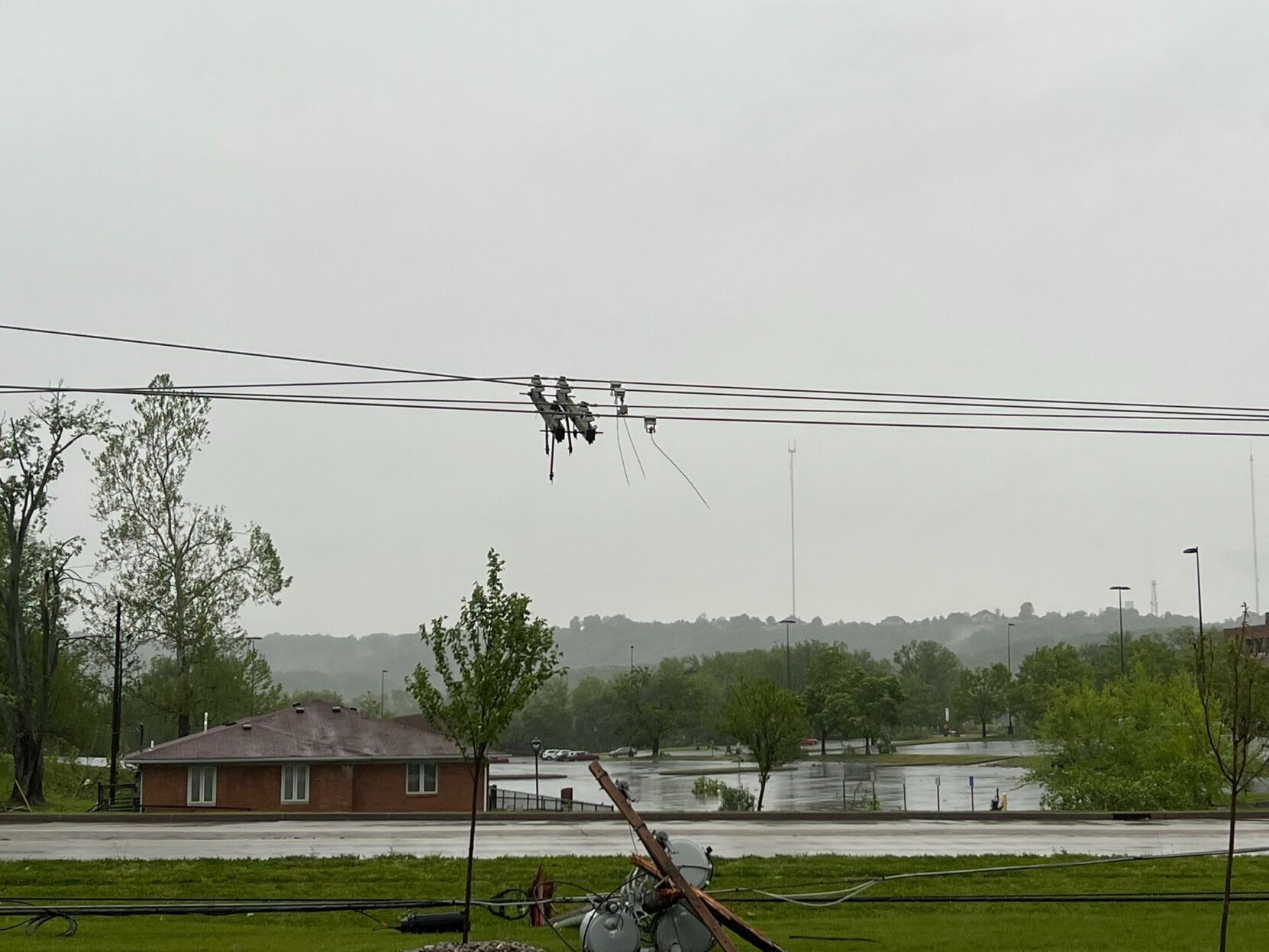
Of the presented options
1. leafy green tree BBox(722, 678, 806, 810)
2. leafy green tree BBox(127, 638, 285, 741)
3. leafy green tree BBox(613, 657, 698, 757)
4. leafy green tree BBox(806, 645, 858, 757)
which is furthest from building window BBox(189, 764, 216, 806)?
leafy green tree BBox(613, 657, 698, 757)

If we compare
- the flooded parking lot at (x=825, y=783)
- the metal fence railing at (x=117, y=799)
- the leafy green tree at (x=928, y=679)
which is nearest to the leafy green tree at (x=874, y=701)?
the flooded parking lot at (x=825, y=783)

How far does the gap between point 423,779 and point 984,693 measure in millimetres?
69481

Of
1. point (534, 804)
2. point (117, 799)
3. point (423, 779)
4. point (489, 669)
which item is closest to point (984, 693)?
point (534, 804)

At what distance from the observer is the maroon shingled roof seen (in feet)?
128

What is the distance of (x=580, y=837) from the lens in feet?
84.1

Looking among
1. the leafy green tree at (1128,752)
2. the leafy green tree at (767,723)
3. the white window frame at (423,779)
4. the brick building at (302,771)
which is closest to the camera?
the leafy green tree at (1128,752)

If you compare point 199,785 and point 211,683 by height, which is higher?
point 211,683

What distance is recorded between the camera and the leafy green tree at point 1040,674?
79938mm

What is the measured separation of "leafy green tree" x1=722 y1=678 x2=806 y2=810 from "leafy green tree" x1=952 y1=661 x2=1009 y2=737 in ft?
199

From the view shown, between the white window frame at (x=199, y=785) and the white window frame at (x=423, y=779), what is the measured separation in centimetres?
592

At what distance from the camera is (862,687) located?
2975 inches

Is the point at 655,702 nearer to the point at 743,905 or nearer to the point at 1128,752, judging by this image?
the point at 1128,752

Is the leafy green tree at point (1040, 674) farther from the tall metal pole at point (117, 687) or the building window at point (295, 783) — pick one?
the tall metal pole at point (117, 687)

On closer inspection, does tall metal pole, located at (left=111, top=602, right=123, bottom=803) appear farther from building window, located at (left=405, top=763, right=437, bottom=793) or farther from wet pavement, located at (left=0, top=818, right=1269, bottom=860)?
wet pavement, located at (left=0, top=818, right=1269, bottom=860)
